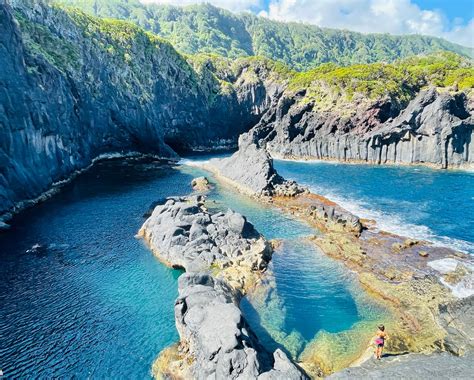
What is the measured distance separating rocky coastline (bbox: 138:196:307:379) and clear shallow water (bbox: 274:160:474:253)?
23.8 meters

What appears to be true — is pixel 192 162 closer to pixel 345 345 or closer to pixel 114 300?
pixel 114 300

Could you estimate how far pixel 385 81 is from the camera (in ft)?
410

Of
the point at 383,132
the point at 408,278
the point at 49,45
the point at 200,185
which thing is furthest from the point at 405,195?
the point at 49,45

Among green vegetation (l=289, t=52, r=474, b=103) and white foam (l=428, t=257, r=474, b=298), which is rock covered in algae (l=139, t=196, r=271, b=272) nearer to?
white foam (l=428, t=257, r=474, b=298)

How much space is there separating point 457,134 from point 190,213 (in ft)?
257

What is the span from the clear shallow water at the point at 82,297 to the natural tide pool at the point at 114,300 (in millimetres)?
93

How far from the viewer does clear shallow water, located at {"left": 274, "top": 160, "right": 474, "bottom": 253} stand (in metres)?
52.8

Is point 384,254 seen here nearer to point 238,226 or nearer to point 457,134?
point 238,226

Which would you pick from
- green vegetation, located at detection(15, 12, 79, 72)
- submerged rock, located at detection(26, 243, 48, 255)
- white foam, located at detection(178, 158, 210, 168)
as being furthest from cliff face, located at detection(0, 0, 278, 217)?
submerged rock, located at detection(26, 243, 48, 255)

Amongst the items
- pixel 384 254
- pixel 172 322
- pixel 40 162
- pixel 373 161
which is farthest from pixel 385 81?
pixel 172 322

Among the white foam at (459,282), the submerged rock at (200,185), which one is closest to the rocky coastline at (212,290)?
the white foam at (459,282)

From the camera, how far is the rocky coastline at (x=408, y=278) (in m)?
28.5

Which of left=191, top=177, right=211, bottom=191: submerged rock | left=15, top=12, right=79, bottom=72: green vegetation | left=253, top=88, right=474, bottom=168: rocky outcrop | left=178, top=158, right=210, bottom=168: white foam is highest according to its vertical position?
left=15, top=12, right=79, bottom=72: green vegetation

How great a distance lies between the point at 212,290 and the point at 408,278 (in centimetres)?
2073
